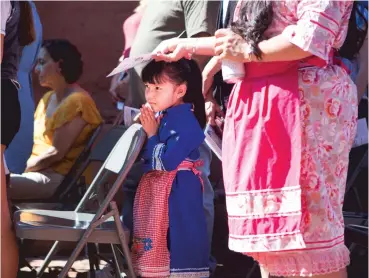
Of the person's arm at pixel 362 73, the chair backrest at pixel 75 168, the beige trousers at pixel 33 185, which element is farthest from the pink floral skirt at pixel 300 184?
the beige trousers at pixel 33 185

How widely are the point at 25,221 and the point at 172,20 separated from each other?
1255mm

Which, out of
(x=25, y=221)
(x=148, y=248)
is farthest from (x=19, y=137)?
(x=148, y=248)

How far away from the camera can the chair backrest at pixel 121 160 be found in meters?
A: 3.36

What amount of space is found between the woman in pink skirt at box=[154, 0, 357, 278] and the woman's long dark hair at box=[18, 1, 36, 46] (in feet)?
4.00

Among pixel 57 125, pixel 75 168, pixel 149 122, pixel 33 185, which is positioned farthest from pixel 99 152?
pixel 149 122

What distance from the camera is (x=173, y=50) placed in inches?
117

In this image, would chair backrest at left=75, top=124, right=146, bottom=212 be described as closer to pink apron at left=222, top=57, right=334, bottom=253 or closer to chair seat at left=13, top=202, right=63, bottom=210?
chair seat at left=13, top=202, right=63, bottom=210

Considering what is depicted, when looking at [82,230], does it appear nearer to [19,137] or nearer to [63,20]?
[19,137]

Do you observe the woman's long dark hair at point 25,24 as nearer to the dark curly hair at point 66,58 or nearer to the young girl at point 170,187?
the young girl at point 170,187

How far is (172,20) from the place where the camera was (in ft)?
13.4

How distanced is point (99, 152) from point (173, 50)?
1.66m

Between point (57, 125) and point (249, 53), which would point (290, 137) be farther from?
point (57, 125)

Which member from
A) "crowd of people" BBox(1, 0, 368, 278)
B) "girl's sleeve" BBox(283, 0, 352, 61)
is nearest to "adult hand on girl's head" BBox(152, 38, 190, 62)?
"crowd of people" BBox(1, 0, 368, 278)

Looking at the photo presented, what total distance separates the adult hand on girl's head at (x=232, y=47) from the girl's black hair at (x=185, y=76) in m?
1.02
